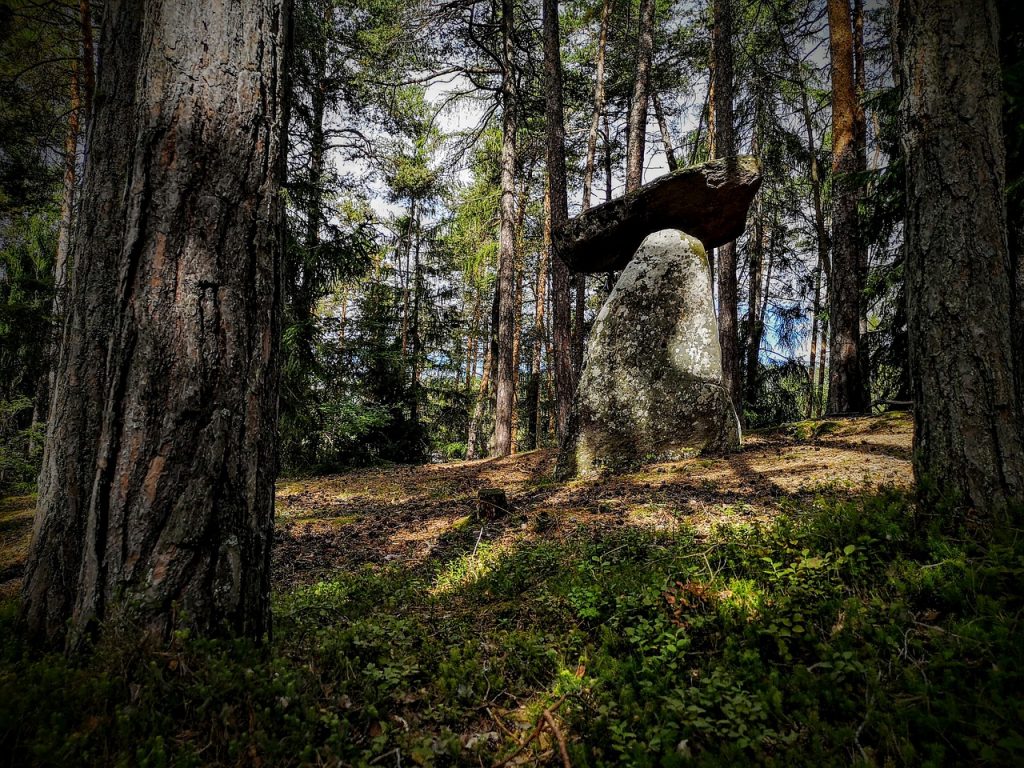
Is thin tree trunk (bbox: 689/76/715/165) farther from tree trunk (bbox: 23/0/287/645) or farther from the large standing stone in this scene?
tree trunk (bbox: 23/0/287/645)

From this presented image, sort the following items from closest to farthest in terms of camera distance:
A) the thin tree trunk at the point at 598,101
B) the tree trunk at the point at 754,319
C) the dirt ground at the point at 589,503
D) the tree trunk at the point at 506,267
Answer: the dirt ground at the point at 589,503 < the tree trunk at the point at 506,267 < the thin tree trunk at the point at 598,101 < the tree trunk at the point at 754,319

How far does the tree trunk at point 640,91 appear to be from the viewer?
1080cm

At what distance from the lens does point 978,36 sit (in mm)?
2715

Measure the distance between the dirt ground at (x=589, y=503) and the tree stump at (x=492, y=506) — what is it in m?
0.11

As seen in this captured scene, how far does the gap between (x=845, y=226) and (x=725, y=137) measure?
275 cm

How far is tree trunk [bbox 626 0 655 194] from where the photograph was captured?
10.8 meters

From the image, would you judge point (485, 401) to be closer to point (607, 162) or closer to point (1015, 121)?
point (607, 162)

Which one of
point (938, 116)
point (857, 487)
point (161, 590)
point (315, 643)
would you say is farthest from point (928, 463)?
point (161, 590)

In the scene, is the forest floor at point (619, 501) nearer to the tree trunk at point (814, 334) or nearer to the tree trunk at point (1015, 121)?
the tree trunk at point (1015, 121)

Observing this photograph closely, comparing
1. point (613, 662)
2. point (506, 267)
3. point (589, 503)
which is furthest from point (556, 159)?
point (613, 662)

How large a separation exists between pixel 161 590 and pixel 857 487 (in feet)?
15.6

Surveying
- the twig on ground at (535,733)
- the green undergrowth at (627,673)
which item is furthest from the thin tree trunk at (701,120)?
the twig on ground at (535,733)

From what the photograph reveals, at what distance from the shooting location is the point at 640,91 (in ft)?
36.4

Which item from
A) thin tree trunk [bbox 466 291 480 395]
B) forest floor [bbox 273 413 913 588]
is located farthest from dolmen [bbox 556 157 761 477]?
thin tree trunk [bbox 466 291 480 395]
